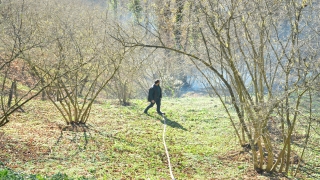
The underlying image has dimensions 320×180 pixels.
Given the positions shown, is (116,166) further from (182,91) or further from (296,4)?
(182,91)

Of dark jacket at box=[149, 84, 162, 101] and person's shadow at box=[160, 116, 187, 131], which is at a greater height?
dark jacket at box=[149, 84, 162, 101]

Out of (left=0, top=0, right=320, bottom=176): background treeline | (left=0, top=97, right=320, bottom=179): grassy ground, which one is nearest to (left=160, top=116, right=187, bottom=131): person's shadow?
(left=0, top=97, right=320, bottom=179): grassy ground

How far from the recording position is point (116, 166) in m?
7.88

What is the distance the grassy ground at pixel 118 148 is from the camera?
7.49 m

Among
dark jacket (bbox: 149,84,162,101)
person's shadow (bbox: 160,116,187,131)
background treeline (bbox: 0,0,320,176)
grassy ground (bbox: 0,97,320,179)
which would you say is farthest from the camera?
dark jacket (bbox: 149,84,162,101)

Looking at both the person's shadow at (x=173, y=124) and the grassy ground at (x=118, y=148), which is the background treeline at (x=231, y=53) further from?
the person's shadow at (x=173, y=124)

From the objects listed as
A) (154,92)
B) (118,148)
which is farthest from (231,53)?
(154,92)

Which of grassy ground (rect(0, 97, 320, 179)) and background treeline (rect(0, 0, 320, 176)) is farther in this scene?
grassy ground (rect(0, 97, 320, 179))

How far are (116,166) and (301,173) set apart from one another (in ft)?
16.6

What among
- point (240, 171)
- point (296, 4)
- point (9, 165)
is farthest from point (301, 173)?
point (9, 165)

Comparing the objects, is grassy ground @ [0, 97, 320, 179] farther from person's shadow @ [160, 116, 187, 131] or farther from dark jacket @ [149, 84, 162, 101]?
dark jacket @ [149, 84, 162, 101]

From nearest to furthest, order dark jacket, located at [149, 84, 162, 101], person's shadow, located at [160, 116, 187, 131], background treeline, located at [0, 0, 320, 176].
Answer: background treeline, located at [0, 0, 320, 176]
person's shadow, located at [160, 116, 187, 131]
dark jacket, located at [149, 84, 162, 101]

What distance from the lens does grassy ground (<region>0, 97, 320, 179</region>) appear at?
24.6ft

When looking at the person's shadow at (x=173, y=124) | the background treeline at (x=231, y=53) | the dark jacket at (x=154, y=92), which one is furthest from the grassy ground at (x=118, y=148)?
the dark jacket at (x=154, y=92)
